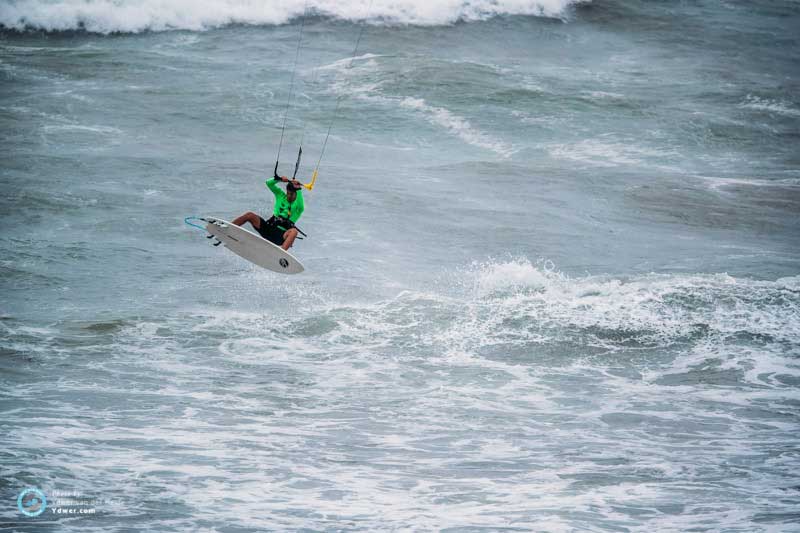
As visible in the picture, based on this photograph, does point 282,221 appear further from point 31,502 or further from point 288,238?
point 31,502

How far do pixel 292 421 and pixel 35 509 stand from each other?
325cm

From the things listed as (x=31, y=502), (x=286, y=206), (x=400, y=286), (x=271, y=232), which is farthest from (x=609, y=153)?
(x=31, y=502)

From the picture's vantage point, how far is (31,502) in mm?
9219

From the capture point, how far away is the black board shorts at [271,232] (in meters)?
13.6

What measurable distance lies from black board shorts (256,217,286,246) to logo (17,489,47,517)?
508 cm

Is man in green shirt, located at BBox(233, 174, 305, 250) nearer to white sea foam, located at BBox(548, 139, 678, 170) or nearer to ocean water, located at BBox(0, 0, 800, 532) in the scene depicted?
ocean water, located at BBox(0, 0, 800, 532)

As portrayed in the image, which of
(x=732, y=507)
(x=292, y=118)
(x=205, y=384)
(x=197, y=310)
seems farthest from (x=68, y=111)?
(x=732, y=507)

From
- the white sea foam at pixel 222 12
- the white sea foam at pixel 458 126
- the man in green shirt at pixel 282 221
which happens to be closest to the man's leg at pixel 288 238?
the man in green shirt at pixel 282 221

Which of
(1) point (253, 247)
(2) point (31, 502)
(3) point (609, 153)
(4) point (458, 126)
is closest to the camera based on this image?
(2) point (31, 502)

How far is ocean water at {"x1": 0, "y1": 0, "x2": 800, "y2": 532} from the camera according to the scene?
397 inches

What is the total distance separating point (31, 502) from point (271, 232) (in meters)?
5.32

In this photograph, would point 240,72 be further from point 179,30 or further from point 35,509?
point 35,509

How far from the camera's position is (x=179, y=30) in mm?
32188

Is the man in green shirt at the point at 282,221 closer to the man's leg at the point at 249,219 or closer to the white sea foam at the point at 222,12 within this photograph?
the man's leg at the point at 249,219
